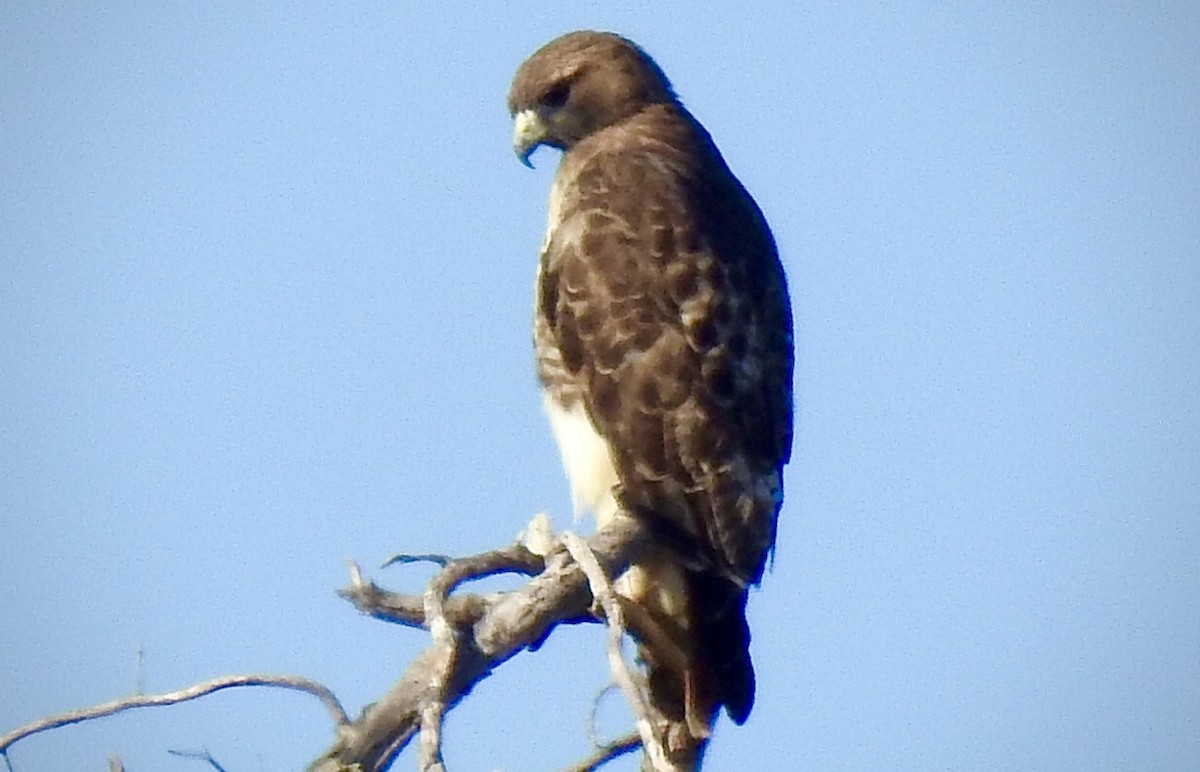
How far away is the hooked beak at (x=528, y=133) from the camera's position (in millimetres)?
6453

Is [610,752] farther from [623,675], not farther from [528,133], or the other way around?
[528,133]

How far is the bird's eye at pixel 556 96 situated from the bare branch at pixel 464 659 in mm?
2546

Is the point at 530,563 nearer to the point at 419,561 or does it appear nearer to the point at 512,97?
the point at 419,561

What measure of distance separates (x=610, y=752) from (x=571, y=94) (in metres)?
2.94

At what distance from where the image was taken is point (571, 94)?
254 inches

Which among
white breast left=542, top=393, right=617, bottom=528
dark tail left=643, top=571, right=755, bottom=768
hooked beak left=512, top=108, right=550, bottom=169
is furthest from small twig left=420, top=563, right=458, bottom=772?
hooked beak left=512, top=108, right=550, bottom=169

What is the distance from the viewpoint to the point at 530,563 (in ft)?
14.4

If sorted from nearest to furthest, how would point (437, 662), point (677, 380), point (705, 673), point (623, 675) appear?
point (623, 675), point (437, 662), point (705, 673), point (677, 380)

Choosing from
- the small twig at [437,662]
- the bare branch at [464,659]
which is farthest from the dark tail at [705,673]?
the small twig at [437,662]

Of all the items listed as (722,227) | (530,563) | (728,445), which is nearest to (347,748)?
(530,563)

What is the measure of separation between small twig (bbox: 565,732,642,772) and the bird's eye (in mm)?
2863

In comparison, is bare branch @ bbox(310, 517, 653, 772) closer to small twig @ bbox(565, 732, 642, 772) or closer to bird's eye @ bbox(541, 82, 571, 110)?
small twig @ bbox(565, 732, 642, 772)

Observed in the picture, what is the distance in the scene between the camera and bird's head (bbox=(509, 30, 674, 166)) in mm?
6453

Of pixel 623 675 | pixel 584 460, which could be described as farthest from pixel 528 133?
pixel 623 675
